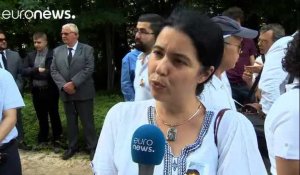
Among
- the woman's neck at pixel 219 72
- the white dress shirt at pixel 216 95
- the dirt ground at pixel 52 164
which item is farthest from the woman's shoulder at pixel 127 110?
the dirt ground at pixel 52 164

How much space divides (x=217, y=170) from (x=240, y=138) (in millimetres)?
157

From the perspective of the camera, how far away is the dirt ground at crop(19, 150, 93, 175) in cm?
755

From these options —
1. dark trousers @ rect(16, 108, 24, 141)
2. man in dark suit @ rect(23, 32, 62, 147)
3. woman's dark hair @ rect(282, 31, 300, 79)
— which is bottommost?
dark trousers @ rect(16, 108, 24, 141)

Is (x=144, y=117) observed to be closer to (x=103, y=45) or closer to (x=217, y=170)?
(x=217, y=170)

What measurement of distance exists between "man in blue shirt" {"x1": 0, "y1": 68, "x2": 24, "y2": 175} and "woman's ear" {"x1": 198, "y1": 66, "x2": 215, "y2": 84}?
1.92m

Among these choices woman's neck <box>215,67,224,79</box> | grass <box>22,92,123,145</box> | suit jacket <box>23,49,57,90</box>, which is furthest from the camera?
grass <box>22,92,123,145</box>

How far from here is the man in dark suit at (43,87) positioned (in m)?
8.36

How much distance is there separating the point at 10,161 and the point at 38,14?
9.36 meters

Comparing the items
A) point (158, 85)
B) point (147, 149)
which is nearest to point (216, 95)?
point (158, 85)

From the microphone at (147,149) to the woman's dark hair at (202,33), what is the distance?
411 millimetres

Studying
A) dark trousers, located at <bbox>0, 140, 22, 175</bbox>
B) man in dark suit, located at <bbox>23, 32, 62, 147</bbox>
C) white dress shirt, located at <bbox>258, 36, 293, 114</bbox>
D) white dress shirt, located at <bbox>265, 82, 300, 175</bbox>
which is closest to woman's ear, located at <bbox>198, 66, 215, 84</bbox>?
white dress shirt, located at <bbox>265, 82, 300, 175</bbox>

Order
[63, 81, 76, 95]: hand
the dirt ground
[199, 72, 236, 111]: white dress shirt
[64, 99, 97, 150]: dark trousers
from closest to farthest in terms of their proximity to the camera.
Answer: [199, 72, 236, 111]: white dress shirt, the dirt ground, [63, 81, 76, 95]: hand, [64, 99, 97, 150]: dark trousers

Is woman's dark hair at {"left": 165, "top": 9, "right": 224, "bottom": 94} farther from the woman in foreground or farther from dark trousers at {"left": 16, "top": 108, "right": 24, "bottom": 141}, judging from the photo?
dark trousers at {"left": 16, "top": 108, "right": 24, "bottom": 141}

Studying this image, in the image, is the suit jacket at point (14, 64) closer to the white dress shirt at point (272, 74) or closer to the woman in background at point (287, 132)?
the white dress shirt at point (272, 74)
